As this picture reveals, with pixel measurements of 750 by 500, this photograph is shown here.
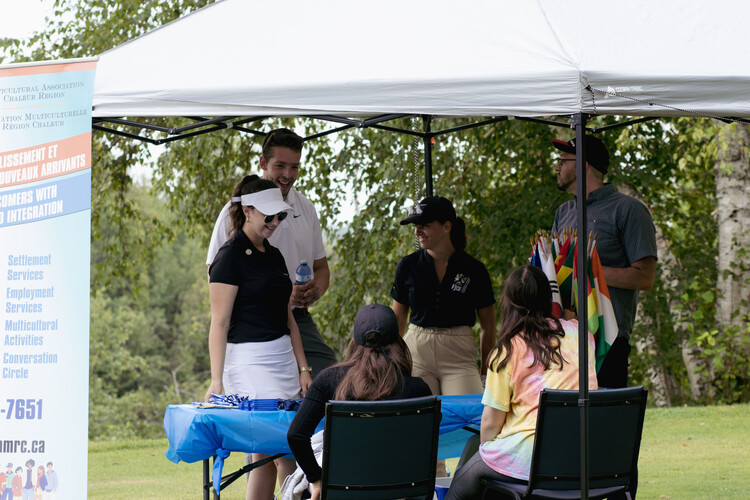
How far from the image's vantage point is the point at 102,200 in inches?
411

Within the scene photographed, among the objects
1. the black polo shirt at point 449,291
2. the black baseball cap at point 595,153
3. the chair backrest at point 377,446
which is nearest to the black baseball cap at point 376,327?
the chair backrest at point 377,446

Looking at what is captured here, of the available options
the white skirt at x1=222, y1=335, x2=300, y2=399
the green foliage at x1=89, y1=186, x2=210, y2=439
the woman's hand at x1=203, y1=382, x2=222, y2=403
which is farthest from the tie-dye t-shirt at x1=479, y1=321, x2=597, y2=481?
the green foliage at x1=89, y1=186, x2=210, y2=439

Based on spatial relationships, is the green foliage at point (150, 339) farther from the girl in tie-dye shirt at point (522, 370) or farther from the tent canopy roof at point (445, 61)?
the girl in tie-dye shirt at point (522, 370)

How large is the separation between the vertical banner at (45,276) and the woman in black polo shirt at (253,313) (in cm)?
58

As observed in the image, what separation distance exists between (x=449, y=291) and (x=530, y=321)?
1.27 m

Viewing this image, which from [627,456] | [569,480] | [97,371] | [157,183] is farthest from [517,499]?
[97,371]

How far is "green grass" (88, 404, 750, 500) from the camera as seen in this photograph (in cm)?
615

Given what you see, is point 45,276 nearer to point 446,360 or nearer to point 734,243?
point 446,360

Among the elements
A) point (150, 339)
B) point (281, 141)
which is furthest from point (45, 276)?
point (150, 339)

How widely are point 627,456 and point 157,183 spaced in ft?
25.7

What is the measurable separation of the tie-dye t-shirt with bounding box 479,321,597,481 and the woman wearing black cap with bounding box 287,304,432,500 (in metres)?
0.29

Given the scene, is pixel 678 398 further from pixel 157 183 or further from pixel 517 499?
pixel 517 499

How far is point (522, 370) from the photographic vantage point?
3.32m

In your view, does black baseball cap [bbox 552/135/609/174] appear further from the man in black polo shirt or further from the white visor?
the white visor
